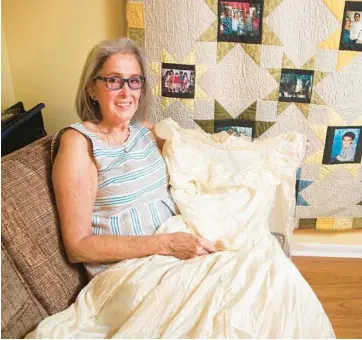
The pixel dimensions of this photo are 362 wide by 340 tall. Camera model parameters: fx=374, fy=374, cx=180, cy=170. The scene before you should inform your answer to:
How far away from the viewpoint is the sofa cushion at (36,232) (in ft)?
3.27

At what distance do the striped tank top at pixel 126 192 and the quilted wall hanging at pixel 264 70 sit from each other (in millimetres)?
443

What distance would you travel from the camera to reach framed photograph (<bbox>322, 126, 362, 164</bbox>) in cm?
168

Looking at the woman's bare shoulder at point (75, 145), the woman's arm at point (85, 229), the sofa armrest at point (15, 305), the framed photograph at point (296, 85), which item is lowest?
the sofa armrest at point (15, 305)

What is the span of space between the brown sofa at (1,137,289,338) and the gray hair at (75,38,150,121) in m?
0.24

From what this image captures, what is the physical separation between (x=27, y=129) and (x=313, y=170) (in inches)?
49.0

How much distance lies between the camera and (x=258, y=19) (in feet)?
4.98

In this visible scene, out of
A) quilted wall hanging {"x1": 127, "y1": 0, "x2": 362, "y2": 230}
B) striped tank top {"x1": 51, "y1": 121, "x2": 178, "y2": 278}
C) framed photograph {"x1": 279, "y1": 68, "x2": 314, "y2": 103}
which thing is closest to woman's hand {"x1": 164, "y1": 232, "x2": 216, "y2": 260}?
striped tank top {"x1": 51, "y1": 121, "x2": 178, "y2": 278}

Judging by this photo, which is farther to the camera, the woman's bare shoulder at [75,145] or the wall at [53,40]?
the wall at [53,40]

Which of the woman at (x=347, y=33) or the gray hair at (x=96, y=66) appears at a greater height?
the woman at (x=347, y=33)

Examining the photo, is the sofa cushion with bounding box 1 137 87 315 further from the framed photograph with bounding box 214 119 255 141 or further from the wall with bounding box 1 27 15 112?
the framed photograph with bounding box 214 119 255 141

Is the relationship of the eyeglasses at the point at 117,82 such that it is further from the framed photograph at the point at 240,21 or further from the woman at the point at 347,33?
the woman at the point at 347,33

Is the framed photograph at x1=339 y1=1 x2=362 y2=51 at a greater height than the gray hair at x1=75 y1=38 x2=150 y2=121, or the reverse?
the framed photograph at x1=339 y1=1 x2=362 y2=51

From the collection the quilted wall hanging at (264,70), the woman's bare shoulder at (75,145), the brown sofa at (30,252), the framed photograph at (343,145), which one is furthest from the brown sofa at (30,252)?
the framed photograph at (343,145)

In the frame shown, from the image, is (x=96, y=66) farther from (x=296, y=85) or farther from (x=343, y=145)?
(x=343, y=145)
